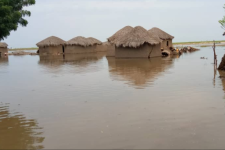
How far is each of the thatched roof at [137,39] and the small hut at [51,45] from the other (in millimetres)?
16559

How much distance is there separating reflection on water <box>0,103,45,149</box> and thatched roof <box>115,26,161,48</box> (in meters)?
16.1

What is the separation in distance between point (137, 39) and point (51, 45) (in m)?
18.4

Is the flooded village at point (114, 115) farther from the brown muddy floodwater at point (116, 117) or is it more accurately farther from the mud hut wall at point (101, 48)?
the mud hut wall at point (101, 48)

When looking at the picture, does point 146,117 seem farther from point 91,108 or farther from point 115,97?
point 115,97

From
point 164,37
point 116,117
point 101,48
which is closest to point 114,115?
point 116,117

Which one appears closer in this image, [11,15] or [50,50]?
[11,15]

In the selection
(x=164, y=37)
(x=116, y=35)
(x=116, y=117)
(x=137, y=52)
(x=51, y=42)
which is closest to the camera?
(x=116, y=117)

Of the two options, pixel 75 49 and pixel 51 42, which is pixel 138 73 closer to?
pixel 75 49

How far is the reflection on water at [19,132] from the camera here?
4152 mm

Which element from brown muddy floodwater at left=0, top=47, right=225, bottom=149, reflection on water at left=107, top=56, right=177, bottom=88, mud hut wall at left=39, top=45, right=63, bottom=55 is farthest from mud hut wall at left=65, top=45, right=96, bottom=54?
brown muddy floodwater at left=0, top=47, right=225, bottom=149

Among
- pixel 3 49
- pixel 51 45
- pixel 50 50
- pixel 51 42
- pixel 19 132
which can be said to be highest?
pixel 51 42

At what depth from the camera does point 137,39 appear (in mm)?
21344

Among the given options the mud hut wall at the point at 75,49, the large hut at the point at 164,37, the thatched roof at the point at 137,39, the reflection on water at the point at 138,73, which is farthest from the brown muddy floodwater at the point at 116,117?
the mud hut wall at the point at 75,49

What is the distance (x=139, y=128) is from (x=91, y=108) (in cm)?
182
